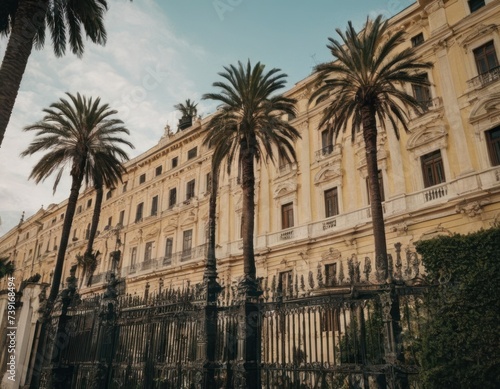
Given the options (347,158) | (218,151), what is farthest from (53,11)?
(347,158)

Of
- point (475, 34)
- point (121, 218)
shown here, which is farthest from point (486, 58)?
point (121, 218)

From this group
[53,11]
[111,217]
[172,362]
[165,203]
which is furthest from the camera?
[111,217]

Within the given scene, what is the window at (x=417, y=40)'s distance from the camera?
18906mm

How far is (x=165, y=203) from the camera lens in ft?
105

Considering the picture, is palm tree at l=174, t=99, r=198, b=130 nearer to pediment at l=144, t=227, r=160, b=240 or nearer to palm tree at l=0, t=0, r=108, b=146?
pediment at l=144, t=227, r=160, b=240

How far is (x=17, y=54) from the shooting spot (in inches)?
373

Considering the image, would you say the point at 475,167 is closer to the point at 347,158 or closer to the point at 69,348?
the point at 347,158

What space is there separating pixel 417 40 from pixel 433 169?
24.1 feet

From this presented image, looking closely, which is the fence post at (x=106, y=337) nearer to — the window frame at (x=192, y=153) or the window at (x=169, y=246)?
the window at (x=169, y=246)

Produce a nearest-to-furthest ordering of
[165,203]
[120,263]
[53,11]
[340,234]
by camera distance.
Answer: [53,11] → [340,234] → [165,203] → [120,263]

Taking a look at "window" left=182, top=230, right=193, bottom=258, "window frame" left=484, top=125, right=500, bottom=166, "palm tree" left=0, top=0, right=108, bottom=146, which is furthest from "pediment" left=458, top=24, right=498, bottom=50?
"window" left=182, top=230, right=193, bottom=258

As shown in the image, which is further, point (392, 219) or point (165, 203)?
point (165, 203)

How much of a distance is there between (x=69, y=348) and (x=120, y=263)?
26.1m

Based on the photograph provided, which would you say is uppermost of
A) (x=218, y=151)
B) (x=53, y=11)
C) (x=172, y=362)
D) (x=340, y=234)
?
(x=53, y=11)
